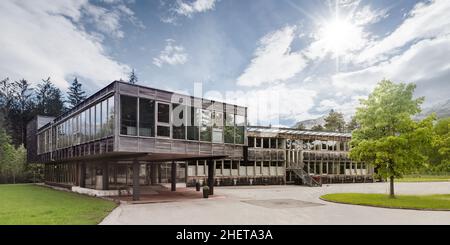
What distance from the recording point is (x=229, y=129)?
86.1ft

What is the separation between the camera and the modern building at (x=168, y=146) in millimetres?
21312

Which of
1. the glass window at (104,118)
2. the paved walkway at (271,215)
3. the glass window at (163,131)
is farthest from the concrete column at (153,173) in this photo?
the paved walkway at (271,215)

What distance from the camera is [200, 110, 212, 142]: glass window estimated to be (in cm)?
2441

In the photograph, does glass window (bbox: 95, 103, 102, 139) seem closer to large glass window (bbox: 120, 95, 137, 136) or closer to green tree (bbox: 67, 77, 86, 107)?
large glass window (bbox: 120, 95, 137, 136)

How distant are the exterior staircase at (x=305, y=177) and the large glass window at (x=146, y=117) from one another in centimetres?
2707

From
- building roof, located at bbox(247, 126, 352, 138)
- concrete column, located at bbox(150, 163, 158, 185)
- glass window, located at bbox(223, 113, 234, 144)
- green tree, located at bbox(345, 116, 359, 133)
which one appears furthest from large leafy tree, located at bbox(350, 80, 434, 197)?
green tree, located at bbox(345, 116, 359, 133)

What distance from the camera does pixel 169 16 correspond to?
2423 centimetres

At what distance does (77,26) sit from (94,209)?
14.1 metres

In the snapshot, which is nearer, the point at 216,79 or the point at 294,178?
the point at 216,79

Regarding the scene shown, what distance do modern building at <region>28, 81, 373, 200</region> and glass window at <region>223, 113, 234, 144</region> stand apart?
A: 8 cm

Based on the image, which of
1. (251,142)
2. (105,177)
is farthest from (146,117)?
(251,142)

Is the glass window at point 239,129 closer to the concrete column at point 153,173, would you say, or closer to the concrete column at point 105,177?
the concrete column at point 105,177

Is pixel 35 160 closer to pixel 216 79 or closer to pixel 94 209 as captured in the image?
pixel 216 79
